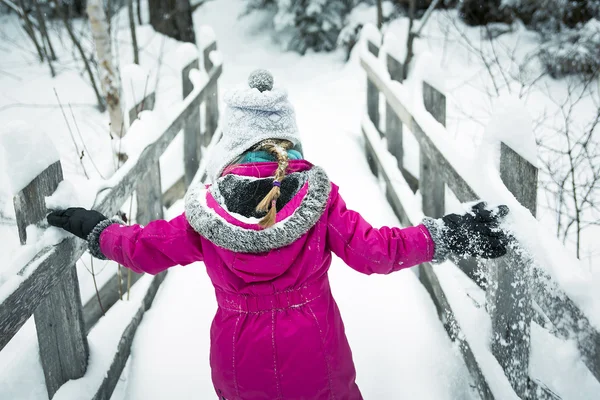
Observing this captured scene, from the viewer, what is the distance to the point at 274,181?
1.78 metres

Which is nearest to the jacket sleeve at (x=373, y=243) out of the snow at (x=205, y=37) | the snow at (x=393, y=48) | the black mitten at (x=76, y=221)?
the black mitten at (x=76, y=221)

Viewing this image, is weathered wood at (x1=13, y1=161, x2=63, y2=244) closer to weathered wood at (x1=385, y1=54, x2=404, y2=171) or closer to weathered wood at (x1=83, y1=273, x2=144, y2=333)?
weathered wood at (x1=83, y1=273, x2=144, y2=333)

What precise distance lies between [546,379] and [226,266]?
1.21 meters

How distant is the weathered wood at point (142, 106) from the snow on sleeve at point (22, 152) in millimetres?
2359

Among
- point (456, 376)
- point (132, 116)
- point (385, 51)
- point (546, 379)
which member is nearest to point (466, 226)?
point (546, 379)

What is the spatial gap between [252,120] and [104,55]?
4.98 meters

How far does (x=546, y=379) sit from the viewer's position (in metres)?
2.00

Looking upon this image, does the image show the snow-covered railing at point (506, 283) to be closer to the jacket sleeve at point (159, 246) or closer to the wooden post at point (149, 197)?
the jacket sleeve at point (159, 246)

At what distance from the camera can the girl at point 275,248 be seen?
187cm

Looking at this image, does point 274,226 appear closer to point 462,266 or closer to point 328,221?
point 328,221

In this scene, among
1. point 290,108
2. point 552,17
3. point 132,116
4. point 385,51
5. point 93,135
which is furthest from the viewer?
point 552,17

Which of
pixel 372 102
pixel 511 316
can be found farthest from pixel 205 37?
pixel 511 316

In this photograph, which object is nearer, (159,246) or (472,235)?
(472,235)

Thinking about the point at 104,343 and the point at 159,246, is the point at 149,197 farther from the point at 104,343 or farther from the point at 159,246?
the point at 159,246
